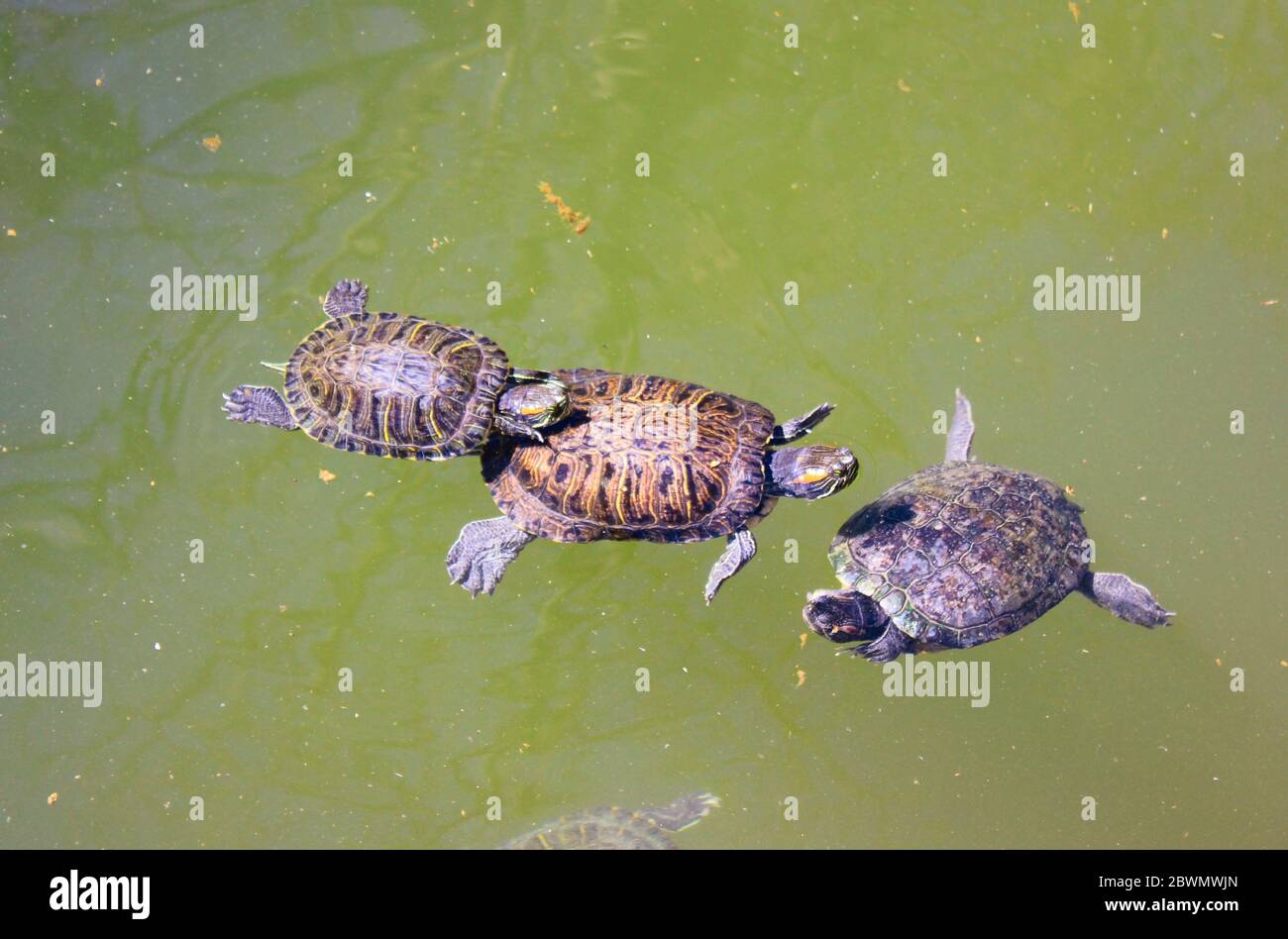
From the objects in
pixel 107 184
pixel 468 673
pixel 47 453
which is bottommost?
pixel 468 673

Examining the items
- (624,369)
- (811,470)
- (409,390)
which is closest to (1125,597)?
(811,470)

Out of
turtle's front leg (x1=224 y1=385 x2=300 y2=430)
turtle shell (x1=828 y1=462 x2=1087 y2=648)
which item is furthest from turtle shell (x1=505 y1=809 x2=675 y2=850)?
turtle's front leg (x1=224 y1=385 x2=300 y2=430)

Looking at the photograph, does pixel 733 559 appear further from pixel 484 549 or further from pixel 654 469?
pixel 484 549

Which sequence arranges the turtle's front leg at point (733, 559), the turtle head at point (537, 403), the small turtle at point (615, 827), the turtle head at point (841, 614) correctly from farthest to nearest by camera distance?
the small turtle at point (615, 827) < the turtle's front leg at point (733, 559) < the turtle head at point (841, 614) < the turtle head at point (537, 403)

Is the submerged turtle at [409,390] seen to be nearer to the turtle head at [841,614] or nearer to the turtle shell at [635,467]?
the turtle shell at [635,467]

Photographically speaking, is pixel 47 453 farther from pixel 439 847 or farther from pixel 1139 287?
pixel 1139 287

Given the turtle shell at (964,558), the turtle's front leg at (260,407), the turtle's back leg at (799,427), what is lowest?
the turtle shell at (964,558)

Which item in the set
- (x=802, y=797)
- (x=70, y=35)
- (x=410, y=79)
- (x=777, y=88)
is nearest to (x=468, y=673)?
(x=802, y=797)

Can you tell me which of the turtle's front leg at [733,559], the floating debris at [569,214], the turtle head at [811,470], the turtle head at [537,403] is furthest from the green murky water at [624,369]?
the turtle head at [537,403]
